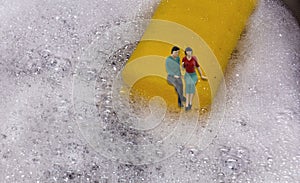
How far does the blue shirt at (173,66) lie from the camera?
1048mm

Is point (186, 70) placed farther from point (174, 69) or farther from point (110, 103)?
point (110, 103)

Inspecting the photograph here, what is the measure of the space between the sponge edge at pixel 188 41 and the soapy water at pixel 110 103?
5 centimetres

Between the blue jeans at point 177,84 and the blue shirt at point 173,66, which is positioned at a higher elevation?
the blue shirt at point 173,66

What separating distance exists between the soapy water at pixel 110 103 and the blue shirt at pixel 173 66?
0.24 ft

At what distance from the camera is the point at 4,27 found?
1.26 metres

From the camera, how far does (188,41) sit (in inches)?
43.8

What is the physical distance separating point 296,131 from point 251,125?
9cm

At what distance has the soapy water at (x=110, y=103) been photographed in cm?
106

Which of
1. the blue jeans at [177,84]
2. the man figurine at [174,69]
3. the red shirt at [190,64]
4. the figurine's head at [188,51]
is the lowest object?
the blue jeans at [177,84]

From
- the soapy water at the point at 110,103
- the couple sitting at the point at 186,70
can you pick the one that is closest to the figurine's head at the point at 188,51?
the couple sitting at the point at 186,70

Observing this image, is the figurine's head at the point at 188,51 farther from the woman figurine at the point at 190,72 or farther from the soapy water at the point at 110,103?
the soapy water at the point at 110,103

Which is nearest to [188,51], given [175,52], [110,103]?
[175,52]

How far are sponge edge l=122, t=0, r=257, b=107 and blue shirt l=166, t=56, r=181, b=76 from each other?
1 cm

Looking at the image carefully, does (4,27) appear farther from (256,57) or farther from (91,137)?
(256,57)
